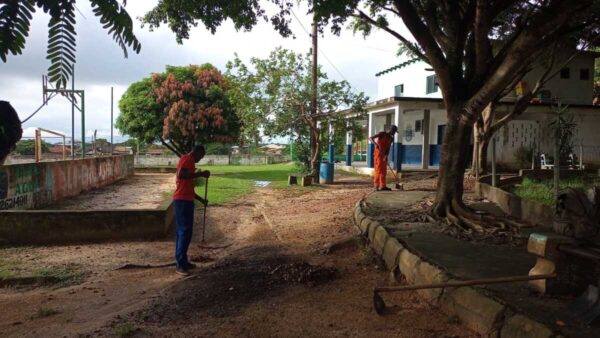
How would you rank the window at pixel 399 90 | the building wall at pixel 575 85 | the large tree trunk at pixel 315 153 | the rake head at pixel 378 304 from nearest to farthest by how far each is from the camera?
the rake head at pixel 378 304
the large tree trunk at pixel 315 153
the building wall at pixel 575 85
the window at pixel 399 90

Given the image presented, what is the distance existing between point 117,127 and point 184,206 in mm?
22549

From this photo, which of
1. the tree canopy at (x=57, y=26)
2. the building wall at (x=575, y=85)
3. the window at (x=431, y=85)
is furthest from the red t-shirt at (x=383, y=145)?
the building wall at (x=575, y=85)

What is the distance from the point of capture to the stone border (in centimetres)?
347

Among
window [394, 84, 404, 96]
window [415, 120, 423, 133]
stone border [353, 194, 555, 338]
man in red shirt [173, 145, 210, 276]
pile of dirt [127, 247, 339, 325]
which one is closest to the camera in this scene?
stone border [353, 194, 555, 338]

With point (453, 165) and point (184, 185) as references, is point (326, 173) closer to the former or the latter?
point (453, 165)

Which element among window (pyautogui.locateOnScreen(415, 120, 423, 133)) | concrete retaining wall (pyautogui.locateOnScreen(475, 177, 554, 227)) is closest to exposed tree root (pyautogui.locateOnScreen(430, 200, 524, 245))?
concrete retaining wall (pyautogui.locateOnScreen(475, 177, 554, 227))

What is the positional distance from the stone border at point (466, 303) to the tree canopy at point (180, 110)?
20.2 meters

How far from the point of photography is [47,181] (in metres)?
12.8

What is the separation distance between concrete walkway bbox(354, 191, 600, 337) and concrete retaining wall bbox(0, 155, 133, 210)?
7600 mm

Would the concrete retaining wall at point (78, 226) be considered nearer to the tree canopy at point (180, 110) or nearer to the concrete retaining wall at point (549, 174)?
the concrete retaining wall at point (549, 174)

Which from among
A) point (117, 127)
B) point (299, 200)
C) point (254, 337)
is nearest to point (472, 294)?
point (254, 337)

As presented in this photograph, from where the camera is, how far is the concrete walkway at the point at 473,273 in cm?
350

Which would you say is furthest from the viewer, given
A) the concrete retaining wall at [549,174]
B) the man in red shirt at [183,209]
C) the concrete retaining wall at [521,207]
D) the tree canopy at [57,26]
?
the concrete retaining wall at [549,174]

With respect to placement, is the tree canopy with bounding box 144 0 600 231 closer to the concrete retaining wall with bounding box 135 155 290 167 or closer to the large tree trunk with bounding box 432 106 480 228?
the large tree trunk with bounding box 432 106 480 228
